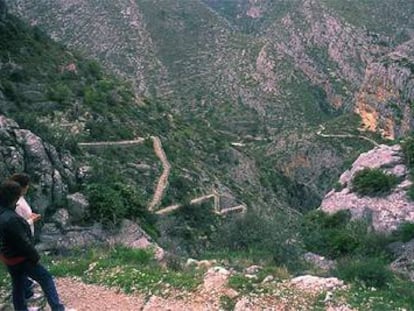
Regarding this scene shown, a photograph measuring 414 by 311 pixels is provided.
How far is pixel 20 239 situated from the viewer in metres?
8.77

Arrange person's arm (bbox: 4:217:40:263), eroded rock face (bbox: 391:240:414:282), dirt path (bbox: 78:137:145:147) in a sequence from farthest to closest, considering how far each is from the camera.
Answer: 1. dirt path (bbox: 78:137:145:147)
2. eroded rock face (bbox: 391:240:414:282)
3. person's arm (bbox: 4:217:40:263)

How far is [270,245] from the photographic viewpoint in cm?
1487

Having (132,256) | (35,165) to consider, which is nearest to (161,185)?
(35,165)

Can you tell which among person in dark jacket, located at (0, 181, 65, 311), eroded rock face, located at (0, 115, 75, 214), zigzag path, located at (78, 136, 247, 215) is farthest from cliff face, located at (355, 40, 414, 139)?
person in dark jacket, located at (0, 181, 65, 311)

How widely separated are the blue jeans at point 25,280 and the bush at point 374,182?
13.2m

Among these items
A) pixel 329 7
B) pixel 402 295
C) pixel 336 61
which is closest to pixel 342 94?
pixel 336 61

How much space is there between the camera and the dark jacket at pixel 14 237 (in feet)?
28.6

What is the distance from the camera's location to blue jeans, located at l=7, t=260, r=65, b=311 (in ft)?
29.8

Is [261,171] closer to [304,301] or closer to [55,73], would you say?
[55,73]

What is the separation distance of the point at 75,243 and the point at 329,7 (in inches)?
3589

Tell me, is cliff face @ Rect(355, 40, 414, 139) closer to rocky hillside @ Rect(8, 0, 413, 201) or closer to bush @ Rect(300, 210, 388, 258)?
rocky hillside @ Rect(8, 0, 413, 201)

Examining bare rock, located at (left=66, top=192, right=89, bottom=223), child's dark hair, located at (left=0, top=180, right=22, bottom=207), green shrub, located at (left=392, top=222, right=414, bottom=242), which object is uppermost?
child's dark hair, located at (left=0, top=180, right=22, bottom=207)

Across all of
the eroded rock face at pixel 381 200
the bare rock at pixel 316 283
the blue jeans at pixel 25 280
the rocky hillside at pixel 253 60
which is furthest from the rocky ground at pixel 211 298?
the rocky hillside at pixel 253 60

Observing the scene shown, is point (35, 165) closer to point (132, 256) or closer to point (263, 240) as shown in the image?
point (263, 240)
